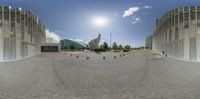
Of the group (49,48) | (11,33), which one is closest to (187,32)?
(11,33)

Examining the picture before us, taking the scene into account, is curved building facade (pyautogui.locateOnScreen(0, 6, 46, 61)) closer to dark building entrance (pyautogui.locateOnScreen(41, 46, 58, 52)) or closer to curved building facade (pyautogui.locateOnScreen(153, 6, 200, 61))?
curved building facade (pyautogui.locateOnScreen(153, 6, 200, 61))

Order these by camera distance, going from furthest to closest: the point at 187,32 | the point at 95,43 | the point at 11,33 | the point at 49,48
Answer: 1. the point at 95,43
2. the point at 49,48
3. the point at 187,32
4. the point at 11,33

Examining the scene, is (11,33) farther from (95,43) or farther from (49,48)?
(95,43)

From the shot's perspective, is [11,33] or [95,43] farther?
[95,43]

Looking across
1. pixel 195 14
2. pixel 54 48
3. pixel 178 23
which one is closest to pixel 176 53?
pixel 178 23

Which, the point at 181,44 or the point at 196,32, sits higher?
the point at 196,32

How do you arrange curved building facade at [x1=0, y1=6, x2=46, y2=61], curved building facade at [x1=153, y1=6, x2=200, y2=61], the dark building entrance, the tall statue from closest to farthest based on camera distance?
curved building facade at [x1=0, y1=6, x2=46, y2=61]
curved building facade at [x1=153, y1=6, x2=200, y2=61]
the dark building entrance
the tall statue

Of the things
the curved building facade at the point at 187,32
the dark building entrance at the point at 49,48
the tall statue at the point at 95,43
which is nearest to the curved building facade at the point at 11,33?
the curved building facade at the point at 187,32

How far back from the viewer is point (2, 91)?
276 inches

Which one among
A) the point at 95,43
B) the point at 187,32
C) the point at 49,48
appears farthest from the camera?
the point at 95,43

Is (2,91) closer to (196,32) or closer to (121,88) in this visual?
(121,88)

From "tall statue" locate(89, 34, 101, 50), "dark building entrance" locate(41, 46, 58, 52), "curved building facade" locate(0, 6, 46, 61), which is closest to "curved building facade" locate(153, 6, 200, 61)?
"curved building facade" locate(0, 6, 46, 61)

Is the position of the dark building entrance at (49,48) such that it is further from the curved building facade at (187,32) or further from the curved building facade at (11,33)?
the curved building facade at (187,32)

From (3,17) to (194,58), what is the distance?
1048 inches
